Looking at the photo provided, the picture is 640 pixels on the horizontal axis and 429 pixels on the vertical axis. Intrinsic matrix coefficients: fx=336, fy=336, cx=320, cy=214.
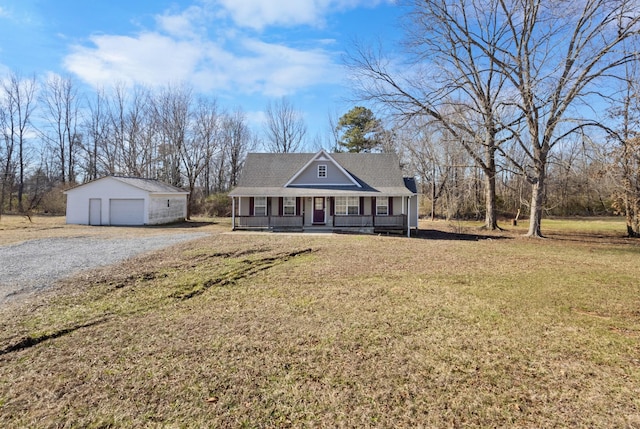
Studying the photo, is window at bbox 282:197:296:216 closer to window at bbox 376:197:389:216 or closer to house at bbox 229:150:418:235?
house at bbox 229:150:418:235

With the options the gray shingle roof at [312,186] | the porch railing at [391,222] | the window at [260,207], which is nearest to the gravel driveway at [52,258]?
the window at [260,207]

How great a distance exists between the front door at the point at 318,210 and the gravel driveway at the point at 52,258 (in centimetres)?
896

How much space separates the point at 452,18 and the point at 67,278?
19370 mm

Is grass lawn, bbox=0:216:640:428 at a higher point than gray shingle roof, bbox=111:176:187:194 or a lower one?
lower

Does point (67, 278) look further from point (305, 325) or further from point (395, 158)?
point (395, 158)

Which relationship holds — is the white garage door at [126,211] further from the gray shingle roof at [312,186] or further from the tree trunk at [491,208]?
the tree trunk at [491,208]

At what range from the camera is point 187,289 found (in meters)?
6.85

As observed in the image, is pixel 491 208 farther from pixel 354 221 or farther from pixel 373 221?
pixel 354 221

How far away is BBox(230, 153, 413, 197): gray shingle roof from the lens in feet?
64.3

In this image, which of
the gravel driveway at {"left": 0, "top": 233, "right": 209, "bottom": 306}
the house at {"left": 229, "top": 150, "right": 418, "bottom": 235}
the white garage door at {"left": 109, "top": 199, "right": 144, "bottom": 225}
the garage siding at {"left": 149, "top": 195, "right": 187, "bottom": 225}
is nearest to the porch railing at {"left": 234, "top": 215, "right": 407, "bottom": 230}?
the house at {"left": 229, "top": 150, "right": 418, "bottom": 235}

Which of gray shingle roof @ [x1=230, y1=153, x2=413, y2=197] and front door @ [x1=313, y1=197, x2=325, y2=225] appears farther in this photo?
front door @ [x1=313, y1=197, x2=325, y2=225]

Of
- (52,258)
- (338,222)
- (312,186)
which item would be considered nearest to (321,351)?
(52,258)

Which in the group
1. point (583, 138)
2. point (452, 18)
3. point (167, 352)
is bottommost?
point (167, 352)

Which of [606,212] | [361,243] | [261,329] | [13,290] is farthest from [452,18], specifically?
[606,212]
